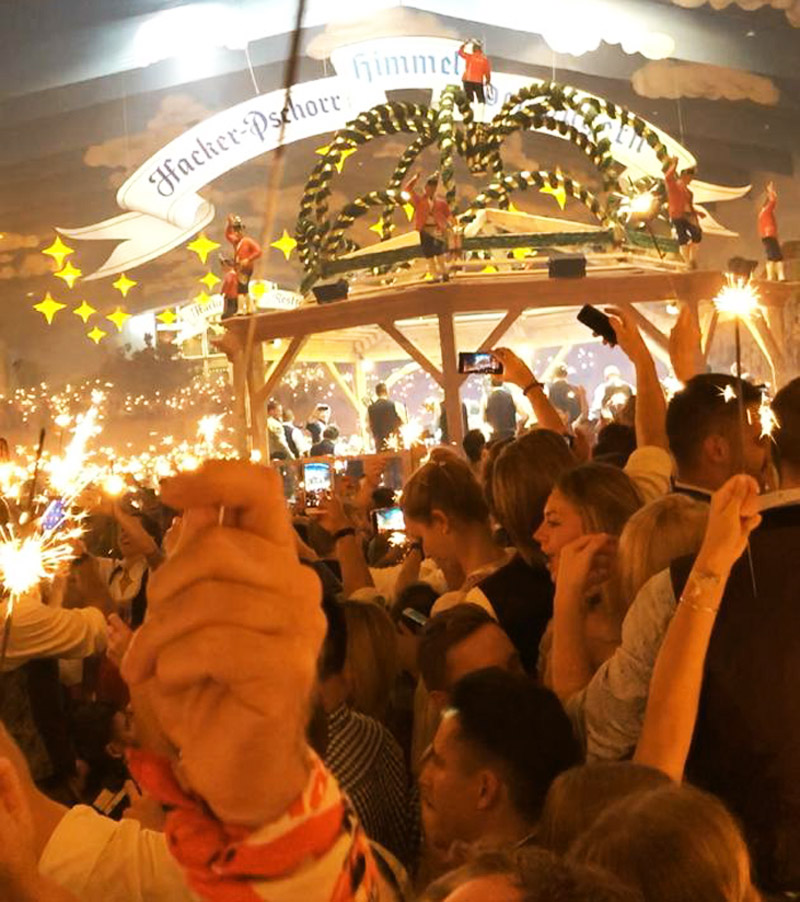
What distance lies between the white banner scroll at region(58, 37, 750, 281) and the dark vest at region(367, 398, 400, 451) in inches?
152

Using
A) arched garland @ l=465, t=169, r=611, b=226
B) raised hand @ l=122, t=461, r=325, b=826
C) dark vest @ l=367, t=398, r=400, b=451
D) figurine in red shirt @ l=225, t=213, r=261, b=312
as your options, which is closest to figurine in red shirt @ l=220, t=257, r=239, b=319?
figurine in red shirt @ l=225, t=213, r=261, b=312

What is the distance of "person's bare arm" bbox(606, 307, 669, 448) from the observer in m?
3.27

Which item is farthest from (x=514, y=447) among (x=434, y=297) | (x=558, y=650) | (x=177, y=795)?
(x=434, y=297)

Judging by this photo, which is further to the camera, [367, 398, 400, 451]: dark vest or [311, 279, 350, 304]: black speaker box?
[367, 398, 400, 451]: dark vest

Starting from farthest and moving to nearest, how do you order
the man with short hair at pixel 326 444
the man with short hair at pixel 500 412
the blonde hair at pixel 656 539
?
1. the man with short hair at pixel 326 444
2. the man with short hair at pixel 500 412
3. the blonde hair at pixel 656 539

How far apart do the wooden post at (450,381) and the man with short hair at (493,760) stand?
8.42 metres

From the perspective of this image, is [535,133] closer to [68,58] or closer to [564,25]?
[564,25]

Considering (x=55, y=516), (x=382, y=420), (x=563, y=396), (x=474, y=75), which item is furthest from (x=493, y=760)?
(x=563, y=396)

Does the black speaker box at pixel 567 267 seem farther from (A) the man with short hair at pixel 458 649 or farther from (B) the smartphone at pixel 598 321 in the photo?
(A) the man with short hair at pixel 458 649

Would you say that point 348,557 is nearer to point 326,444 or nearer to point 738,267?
point 738,267

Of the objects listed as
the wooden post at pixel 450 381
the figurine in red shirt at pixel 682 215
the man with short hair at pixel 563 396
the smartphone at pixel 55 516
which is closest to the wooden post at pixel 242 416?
the smartphone at pixel 55 516

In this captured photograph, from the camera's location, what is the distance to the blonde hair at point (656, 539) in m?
2.14

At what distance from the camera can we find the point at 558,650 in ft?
7.27

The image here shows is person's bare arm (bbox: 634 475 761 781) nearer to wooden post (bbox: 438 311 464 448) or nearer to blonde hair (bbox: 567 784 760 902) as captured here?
blonde hair (bbox: 567 784 760 902)
